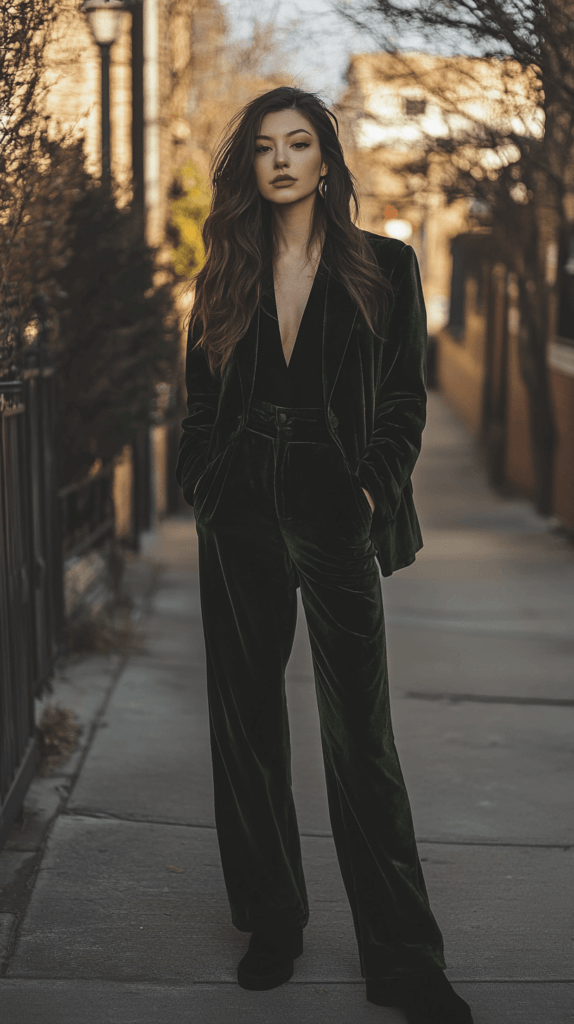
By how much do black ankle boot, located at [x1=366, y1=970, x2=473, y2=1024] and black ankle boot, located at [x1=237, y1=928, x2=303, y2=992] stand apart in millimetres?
276

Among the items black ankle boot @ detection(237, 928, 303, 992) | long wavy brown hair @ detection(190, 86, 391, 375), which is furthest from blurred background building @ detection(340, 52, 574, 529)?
black ankle boot @ detection(237, 928, 303, 992)

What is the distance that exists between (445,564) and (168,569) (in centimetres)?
238

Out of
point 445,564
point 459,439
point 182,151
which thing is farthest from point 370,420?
point 459,439

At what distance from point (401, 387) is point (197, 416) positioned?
19.5 inches

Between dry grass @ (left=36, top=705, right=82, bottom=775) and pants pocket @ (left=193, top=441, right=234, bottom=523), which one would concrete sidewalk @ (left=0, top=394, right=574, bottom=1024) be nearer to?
dry grass @ (left=36, top=705, right=82, bottom=775)

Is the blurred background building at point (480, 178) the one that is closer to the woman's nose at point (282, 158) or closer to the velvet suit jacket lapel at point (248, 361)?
the woman's nose at point (282, 158)

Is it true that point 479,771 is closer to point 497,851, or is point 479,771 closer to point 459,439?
point 497,851

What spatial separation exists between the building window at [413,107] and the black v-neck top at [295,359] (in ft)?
27.1

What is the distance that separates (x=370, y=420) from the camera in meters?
2.54

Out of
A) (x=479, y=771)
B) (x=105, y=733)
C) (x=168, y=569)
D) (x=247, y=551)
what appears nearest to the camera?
(x=247, y=551)

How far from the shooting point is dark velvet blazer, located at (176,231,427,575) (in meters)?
2.47

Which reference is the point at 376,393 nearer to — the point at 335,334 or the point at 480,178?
the point at 335,334

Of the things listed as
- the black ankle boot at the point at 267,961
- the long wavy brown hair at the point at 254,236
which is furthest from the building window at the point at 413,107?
the black ankle boot at the point at 267,961

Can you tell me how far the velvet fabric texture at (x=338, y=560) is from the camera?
2.47 m
